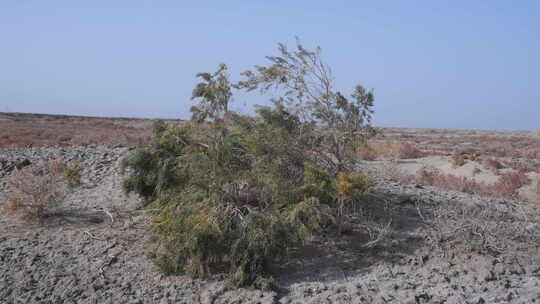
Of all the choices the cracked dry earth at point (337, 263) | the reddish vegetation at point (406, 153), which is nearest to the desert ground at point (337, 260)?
the cracked dry earth at point (337, 263)

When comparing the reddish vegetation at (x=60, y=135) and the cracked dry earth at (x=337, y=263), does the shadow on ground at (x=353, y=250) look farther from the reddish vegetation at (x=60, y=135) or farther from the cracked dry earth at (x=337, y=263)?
the reddish vegetation at (x=60, y=135)

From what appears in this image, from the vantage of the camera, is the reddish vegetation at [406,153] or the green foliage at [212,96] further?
the reddish vegetation at [406,153]

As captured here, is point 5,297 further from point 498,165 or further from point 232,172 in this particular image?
point 498,165

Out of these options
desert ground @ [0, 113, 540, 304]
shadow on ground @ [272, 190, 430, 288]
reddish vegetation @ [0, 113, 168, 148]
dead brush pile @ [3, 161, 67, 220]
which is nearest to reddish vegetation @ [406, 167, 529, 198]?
desert ground @ [0, 113, 540, 304]

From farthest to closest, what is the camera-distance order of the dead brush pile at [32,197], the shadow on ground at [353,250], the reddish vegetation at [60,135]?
the reddish vegetation at [60,135], the dead brush pile at [32,197], the shadow on ground at [353,250]

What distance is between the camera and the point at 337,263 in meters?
6.07

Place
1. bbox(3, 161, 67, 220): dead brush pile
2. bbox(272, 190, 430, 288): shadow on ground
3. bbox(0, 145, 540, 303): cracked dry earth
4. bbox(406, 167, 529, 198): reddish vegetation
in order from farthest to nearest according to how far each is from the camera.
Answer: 1. bbox(406, 167, 529, 198): reddish vegetation
2. bbox(3, 161, 67, 220): dead brush pile
3. bbox(272, 190, 430, 288): shadow on ground
4. bbox(0, 145, 540, 303): cracked dry earth

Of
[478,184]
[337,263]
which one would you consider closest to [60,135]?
[478,184]

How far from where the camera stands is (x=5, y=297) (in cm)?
555

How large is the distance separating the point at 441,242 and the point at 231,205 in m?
2.81

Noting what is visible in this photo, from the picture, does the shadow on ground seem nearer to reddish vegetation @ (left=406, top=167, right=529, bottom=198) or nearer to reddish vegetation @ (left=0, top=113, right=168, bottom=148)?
reddish vegetation @ (left=406, top=167, right=529, bottom=198)

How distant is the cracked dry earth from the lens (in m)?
5.28

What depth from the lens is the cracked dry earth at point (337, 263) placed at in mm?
5277

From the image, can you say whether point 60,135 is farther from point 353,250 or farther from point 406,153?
point 353,250
